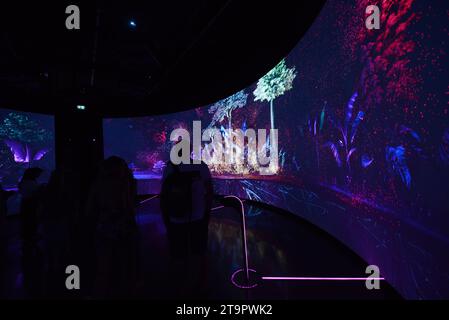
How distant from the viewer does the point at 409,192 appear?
1.98m

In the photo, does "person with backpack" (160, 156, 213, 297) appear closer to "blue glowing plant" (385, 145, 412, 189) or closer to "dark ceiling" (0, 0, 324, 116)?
"blue glowing plant" (385, 145, 412, 189)

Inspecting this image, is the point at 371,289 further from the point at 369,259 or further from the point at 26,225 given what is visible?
the point at 26,225

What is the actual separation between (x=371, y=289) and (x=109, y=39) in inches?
251

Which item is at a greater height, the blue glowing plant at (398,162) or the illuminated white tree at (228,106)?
the illuminated white tree at (228,106)

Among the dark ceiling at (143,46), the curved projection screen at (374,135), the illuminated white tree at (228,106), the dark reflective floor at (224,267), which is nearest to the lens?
the curved projection screen at (374,135)

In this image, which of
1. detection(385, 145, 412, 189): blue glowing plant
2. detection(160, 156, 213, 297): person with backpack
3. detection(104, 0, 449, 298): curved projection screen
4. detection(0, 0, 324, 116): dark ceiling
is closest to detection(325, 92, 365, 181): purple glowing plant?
detection(104, 0, 449, 298): curved projection screen

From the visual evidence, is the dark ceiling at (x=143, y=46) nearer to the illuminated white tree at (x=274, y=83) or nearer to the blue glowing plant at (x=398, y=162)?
the illuminated white tree at (x=274, y=83)

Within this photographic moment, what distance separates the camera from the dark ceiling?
3717 mm

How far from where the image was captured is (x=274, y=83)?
5316 millimetres

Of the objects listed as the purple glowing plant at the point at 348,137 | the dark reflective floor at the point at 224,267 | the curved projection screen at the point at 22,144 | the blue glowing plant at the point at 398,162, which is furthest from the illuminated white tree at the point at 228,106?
the curved projection screen at the point at 22,144

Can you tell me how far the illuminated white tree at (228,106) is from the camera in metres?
6.73

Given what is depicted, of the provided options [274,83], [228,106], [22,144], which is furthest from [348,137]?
[22,144]

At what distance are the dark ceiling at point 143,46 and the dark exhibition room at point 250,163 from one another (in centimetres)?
4
